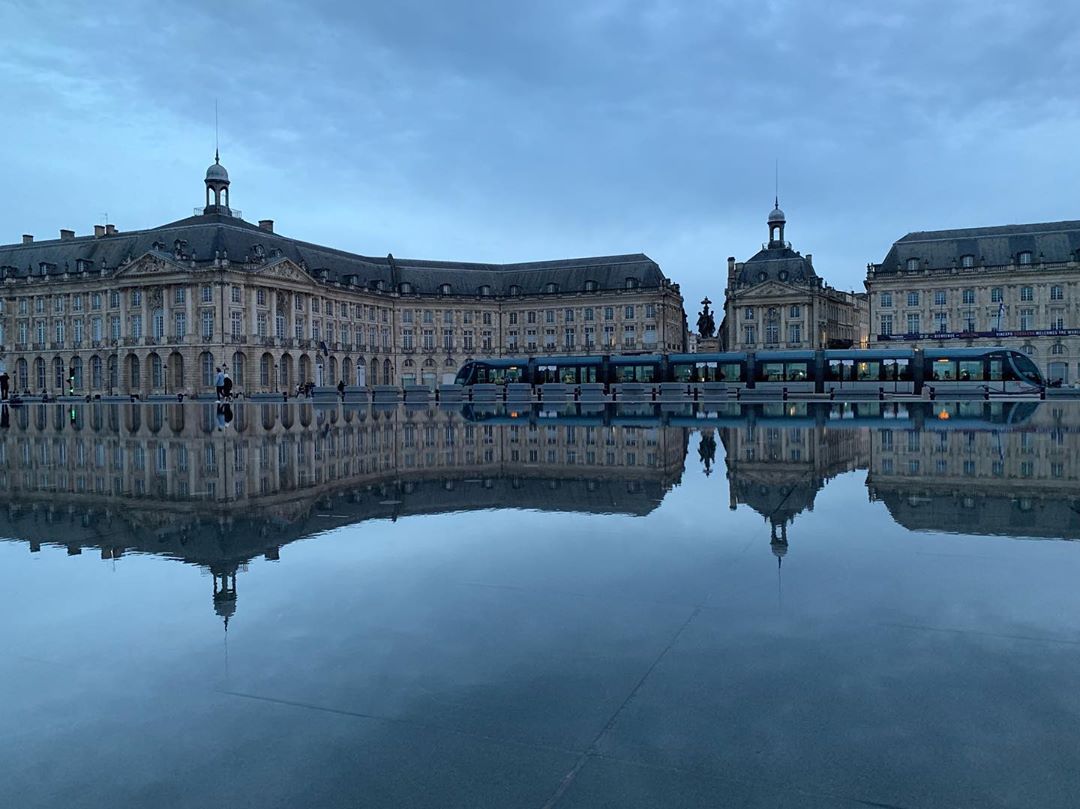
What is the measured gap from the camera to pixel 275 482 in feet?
40.0

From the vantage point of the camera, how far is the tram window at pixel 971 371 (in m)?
48.6

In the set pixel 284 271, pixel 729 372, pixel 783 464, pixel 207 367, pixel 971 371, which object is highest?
pixel 284 271

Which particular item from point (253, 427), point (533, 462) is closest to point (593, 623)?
point (533, 462)

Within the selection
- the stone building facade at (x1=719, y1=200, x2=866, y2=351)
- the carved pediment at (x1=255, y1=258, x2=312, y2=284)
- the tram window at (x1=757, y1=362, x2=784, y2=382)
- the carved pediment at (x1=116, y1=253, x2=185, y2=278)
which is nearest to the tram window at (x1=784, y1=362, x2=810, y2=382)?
the tram window at (x1=757, y1=362, x2=784, y2=382)

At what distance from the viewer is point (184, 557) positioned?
24.5 ft

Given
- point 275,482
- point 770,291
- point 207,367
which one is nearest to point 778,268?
point 770,291

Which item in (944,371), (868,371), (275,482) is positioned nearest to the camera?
(275,482)

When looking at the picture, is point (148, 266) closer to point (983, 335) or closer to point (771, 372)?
point (771, 372)

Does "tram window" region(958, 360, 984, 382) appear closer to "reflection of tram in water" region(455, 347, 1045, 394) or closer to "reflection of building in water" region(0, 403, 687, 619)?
"reflection of tram in water" region(455, 347, 1045, 394)

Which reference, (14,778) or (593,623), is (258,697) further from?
(593,623)

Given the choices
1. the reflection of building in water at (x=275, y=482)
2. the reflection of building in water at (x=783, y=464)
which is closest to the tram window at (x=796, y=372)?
the reflection of building in water at (x=783, y=464)

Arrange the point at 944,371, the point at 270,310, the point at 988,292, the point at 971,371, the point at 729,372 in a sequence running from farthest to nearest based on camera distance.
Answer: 1. the point at 988,292
2. the point at 270,310
3. the point at 729,372
4. the point at 944,371
5. the point at 971,371

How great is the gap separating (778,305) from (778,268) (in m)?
4.62

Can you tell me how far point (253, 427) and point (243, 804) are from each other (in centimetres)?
2391
